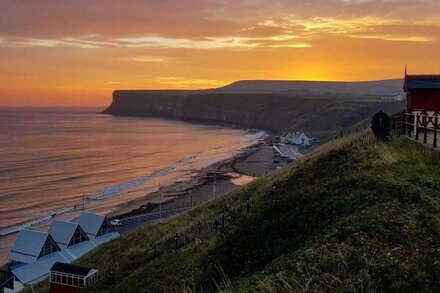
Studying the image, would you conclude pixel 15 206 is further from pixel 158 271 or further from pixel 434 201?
pixel 434 201

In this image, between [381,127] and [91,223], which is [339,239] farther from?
[91,223]

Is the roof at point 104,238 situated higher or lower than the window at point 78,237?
lower

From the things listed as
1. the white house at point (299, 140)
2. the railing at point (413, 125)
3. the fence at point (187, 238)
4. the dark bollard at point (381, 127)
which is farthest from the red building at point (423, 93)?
the white house at point (299, 140)

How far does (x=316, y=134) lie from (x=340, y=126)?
1472 centimetres

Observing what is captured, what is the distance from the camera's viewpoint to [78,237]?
123 ft

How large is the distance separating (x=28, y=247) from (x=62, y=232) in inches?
130

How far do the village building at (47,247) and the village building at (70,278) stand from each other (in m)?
9.80

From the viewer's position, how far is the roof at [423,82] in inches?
926

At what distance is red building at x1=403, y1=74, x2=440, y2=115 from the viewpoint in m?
23.6

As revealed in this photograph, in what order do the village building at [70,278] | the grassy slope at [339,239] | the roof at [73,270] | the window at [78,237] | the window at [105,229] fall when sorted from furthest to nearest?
the window at [105,229] < the window at [78,237] < the roof at [73,270] < the village building at [70,278] < the grassy slope at [339,239]

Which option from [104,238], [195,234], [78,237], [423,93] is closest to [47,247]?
[78,237]

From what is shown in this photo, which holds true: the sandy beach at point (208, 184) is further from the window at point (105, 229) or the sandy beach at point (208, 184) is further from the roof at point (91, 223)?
the roof at point (91, 223)

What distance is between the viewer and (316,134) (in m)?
138

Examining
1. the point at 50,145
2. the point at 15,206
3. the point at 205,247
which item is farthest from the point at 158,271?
the point at 50,145
